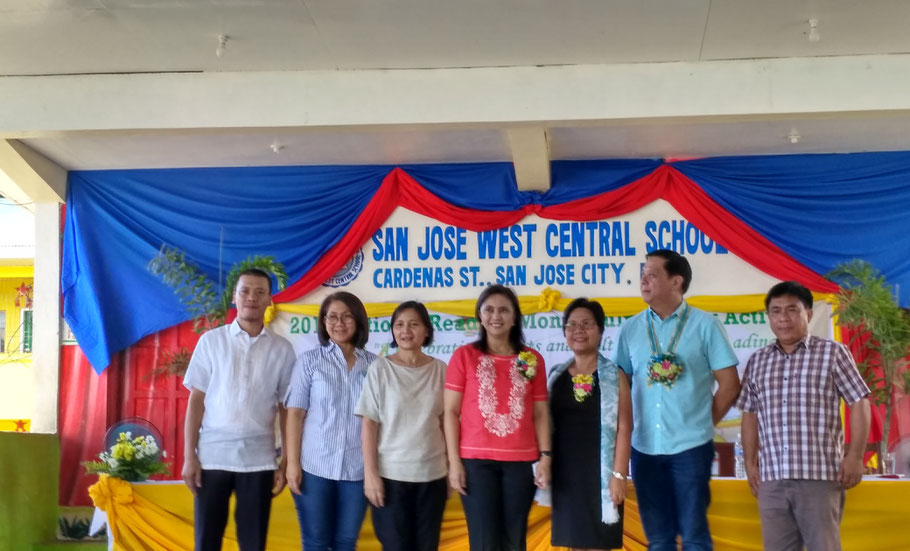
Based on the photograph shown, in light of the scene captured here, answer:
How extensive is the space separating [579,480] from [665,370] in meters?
0.50

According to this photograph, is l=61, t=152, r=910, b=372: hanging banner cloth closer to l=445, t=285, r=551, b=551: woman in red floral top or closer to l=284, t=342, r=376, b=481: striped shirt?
l=284, t=342, r=376, b=481: striped shirt

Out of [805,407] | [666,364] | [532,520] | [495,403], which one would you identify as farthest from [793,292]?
[532,520]

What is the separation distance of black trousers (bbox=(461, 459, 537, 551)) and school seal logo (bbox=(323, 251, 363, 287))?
12.4 ft

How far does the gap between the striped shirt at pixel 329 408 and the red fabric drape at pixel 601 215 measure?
3.27 meters

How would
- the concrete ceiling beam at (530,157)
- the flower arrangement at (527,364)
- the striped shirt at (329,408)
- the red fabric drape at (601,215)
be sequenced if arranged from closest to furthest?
the flower arrangement at (527,364)
the striped shirt at (329,408)
the concrete ceiling beam at (530,157)
the red fabric drape at (601,215)

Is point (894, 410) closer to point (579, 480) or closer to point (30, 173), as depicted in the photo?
point (579, 480)

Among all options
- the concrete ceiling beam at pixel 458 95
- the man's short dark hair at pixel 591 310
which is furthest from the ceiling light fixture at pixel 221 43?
the man's short dark hair at pixel 591 310

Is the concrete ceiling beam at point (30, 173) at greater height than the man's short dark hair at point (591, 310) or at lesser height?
greater

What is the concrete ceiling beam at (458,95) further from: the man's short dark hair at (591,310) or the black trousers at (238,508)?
the black trousers at (238,508)

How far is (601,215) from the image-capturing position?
6613 mm

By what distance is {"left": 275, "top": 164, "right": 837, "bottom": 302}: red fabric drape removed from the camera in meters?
6.38

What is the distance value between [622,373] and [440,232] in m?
3.58

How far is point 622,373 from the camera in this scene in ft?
11.0

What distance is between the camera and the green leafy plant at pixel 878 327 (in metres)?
5.77
